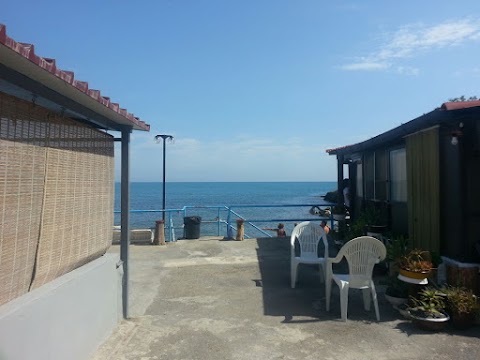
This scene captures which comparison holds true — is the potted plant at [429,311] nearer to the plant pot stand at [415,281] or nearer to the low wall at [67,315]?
the plant pot stand at [415,281]

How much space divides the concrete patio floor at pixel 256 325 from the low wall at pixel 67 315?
0.83 feet

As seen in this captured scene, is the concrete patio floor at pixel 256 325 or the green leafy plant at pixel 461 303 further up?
the green leafy plant at pixel 461 303

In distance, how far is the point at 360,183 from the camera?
31.1 feet

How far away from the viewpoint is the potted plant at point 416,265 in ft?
14.8

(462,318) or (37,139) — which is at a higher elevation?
(37,139)

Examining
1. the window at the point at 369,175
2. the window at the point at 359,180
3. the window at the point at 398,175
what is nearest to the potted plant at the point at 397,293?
the window at the point at 398,175

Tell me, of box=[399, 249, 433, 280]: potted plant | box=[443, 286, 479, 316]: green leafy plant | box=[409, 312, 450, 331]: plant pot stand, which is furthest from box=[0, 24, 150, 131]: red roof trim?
box=[443, 286, 479, 316]: green leafy plant

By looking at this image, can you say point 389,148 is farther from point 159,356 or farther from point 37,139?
point 37,139

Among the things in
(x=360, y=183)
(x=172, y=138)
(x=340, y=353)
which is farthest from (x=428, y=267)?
(x=172, y=138)

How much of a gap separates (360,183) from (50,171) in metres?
7.72

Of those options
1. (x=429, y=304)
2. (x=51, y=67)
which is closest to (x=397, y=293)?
(x=429, y=304)

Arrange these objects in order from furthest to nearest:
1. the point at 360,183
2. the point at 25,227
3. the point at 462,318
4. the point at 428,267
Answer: the point at 360,183 < the point at 428,267 < the point at 462,318 < the point at 25,227

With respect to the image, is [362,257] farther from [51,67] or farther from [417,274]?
[51,67]

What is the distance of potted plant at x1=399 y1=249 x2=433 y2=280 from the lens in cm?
452
